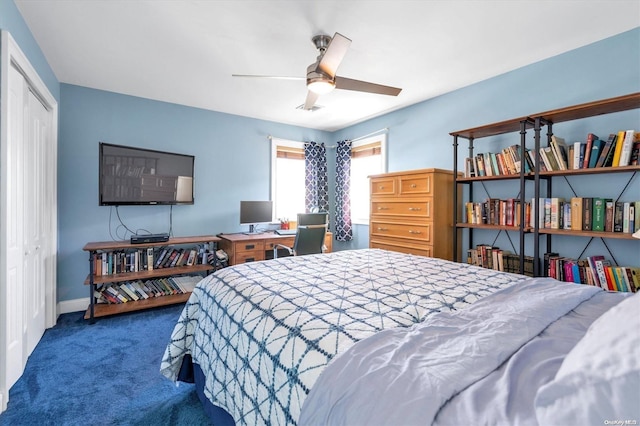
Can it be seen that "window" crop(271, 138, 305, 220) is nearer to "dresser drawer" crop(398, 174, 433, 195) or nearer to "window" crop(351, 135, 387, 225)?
"window" crop(351, 135, 387, 225)

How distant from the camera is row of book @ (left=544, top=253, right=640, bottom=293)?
216cm

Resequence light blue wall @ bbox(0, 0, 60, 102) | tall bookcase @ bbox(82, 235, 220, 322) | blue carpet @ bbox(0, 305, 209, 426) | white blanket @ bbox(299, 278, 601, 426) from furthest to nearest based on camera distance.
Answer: tall bookcase @ bbox(82, 235, 220, 322) < light blue wall @ bbox(0, 0, 60, 102) < blue carpet @ bbox(0, 305, 209, 426) < white blanket @ bbox(299, 278, 601, 426)

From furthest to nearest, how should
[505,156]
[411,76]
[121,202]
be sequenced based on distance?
[121,202], [411,76], [505,156]

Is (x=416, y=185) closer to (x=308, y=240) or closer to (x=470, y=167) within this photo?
(x=470, y=167)

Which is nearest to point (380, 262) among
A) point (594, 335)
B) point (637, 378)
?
point (594, 335)

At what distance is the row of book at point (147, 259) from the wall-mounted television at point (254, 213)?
0.63 metres

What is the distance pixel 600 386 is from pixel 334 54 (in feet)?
7.00

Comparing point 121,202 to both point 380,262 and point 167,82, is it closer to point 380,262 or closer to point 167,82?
point 167,82

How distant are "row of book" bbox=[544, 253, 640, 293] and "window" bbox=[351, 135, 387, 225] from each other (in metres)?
2.41

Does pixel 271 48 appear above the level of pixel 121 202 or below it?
above

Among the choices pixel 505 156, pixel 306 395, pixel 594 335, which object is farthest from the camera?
pixel 505 156

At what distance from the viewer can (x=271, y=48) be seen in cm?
254

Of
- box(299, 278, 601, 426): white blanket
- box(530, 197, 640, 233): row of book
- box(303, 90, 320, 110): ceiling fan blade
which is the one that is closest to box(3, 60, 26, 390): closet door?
box(303, 90, 320, 110): ceiling fan blade

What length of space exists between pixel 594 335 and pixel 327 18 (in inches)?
90.0
